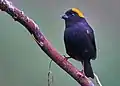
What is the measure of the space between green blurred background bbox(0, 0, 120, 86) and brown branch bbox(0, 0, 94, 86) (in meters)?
1.46

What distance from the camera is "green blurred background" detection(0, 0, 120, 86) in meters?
3.04

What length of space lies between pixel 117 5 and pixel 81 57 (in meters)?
1.61

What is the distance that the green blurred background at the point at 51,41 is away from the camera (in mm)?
3043

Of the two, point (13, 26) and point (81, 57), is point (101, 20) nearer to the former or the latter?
point (13, 26)

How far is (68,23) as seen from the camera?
76.5 inches

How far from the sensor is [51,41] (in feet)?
10.1

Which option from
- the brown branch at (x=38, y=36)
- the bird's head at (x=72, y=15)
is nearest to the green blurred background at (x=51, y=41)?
the bird's head at (x=72, y=15)

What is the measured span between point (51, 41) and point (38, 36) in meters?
1.65

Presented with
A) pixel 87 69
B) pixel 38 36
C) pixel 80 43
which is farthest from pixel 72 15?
pixel 38 36

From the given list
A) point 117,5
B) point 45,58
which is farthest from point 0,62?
point 117,5

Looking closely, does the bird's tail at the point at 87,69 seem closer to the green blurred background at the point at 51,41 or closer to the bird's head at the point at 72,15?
the bird's head at the point at 72,15

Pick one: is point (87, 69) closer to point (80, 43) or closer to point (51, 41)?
point (80, 43)

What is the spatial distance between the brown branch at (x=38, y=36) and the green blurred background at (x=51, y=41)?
1464 millimetres

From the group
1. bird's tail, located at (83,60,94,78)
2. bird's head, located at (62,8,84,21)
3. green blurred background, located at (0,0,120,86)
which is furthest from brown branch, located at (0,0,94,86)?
green blurred background, located at (0,0,120,86)
